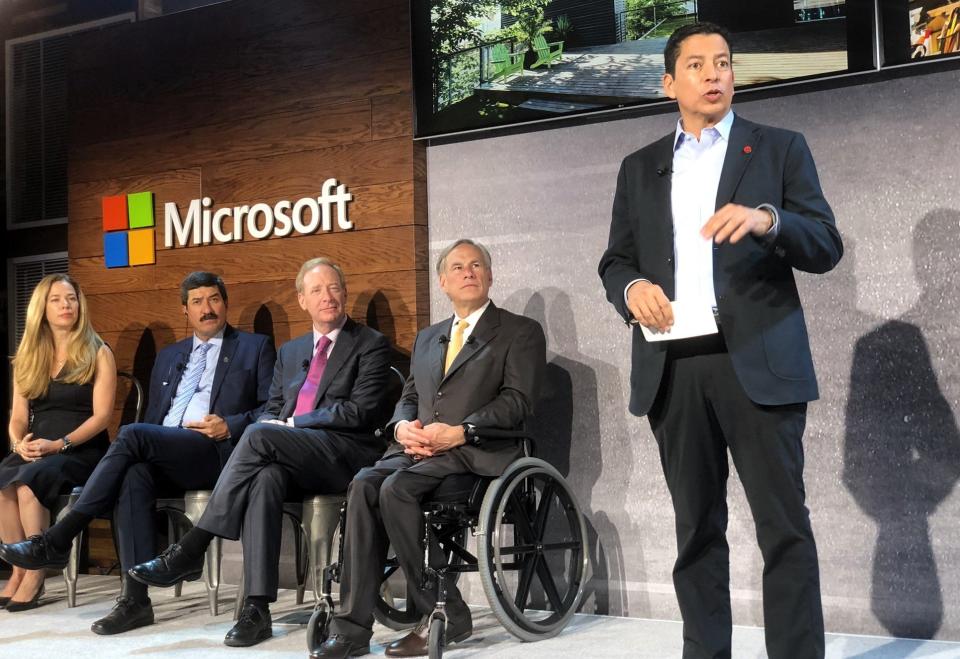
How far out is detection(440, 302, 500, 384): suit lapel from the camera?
155 inches

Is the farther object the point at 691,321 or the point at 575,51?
the point at 575,51

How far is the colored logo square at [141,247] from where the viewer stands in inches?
218

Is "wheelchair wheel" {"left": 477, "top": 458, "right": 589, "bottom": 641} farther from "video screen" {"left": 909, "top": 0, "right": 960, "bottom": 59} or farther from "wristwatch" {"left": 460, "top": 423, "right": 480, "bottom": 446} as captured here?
"video screen" {"left": 909, "top": 0, "right": 960, "bottom": 59}

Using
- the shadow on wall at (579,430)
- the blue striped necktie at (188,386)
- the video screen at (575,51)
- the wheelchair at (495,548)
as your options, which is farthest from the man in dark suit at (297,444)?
the video screen at (575,51)

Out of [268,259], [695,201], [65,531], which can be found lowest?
[65,531]

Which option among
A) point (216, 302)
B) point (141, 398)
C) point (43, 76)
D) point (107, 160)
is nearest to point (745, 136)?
point (216, 302)

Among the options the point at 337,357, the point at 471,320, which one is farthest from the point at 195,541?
the point at 471,320

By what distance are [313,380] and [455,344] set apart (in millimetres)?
734

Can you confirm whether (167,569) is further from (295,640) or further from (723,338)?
(723,338)

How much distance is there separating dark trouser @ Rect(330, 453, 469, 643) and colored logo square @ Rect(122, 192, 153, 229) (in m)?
2.53

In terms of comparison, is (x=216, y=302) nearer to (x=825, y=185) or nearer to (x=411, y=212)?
(x=411, y=212)

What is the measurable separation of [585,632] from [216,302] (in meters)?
2.28

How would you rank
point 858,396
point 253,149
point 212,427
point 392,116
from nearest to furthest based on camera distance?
point 858,396 < point 212,427 < point 392,116 < point 253,149

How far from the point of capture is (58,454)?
4848 millimetres
